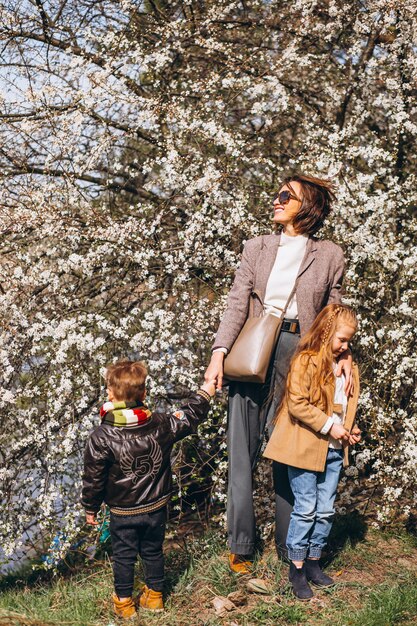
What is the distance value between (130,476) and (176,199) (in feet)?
7.05

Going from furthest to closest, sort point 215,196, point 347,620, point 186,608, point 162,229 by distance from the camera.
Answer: point 162,229, point 215,196, point 186,608, point 347,620

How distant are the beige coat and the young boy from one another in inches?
18.0

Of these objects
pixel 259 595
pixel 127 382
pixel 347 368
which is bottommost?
pixel 259 595

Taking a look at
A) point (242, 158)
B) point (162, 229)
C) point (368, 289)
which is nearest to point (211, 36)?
point (242, 158)

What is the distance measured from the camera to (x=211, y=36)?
17.7ft

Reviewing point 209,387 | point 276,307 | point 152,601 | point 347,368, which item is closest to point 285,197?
point 276,307

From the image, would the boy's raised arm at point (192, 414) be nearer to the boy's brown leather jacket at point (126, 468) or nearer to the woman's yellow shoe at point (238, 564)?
the boy's brown leather jacket at point (126, 468)

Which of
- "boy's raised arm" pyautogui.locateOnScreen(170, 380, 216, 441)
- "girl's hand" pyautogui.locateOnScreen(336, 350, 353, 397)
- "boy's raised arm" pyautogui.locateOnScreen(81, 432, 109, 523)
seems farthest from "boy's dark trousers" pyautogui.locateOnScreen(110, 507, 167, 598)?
"girl's hand" pyautogui.locateOnScreen(336, 350, 353, 397)

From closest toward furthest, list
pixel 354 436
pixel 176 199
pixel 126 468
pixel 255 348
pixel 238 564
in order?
pixel 126 468 < pixel 255 348 < pixel 354 436 < pixel 238 564 < pixel 176 199

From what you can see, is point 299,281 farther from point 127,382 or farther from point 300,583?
point 300,583

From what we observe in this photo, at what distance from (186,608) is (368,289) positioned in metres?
2.16

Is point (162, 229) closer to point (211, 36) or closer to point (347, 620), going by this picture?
point (211, 36)

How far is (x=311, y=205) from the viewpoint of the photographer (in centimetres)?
346

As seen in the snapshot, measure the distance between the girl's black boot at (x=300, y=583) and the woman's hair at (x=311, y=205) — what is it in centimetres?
157
